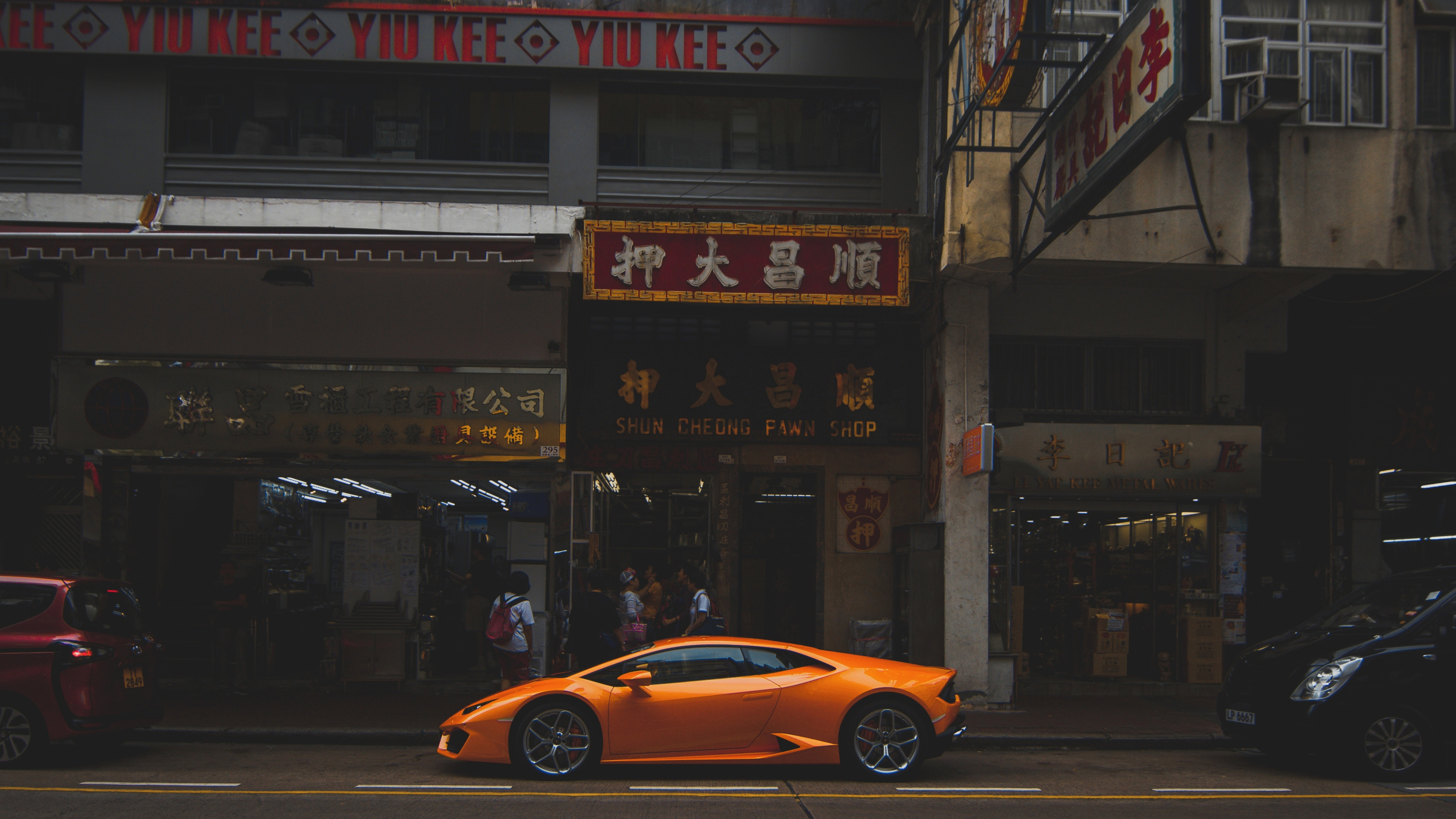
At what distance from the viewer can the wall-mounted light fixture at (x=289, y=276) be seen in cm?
1310

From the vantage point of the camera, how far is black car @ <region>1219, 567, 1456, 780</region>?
8.73m

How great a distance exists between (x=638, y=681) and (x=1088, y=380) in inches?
337

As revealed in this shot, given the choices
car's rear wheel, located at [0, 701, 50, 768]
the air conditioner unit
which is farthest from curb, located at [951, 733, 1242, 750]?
car's rear wheel, located at [0, 701, 50, 768]

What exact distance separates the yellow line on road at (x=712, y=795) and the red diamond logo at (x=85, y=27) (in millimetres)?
9394

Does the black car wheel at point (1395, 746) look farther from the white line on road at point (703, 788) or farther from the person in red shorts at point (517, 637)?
the person in red shorts at point (517, 637)

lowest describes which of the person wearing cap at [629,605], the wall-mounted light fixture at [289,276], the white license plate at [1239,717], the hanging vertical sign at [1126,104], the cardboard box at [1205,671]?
the cardboard box at [1205,671]

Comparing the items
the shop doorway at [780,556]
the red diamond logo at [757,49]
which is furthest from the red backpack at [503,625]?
the red diamond logo at [757,49]

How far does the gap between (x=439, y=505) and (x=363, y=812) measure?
31.8 ft

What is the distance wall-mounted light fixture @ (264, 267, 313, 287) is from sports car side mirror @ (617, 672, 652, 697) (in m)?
7.28

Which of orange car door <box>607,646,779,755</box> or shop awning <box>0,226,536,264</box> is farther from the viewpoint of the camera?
shop awning <box>0,226,536,264</box>

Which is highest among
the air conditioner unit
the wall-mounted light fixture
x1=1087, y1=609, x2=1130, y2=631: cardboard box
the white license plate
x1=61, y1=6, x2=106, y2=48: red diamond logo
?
x1=61, y1=6, x2=106, y2=48: red diamond logo

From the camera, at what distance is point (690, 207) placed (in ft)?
44.2

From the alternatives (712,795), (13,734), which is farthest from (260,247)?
A: (712,795)

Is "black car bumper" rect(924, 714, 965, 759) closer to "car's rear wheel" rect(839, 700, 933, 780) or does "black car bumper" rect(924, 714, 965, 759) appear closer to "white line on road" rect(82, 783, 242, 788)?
"car's rear wheel" rect(839, 700, 933, 780)
